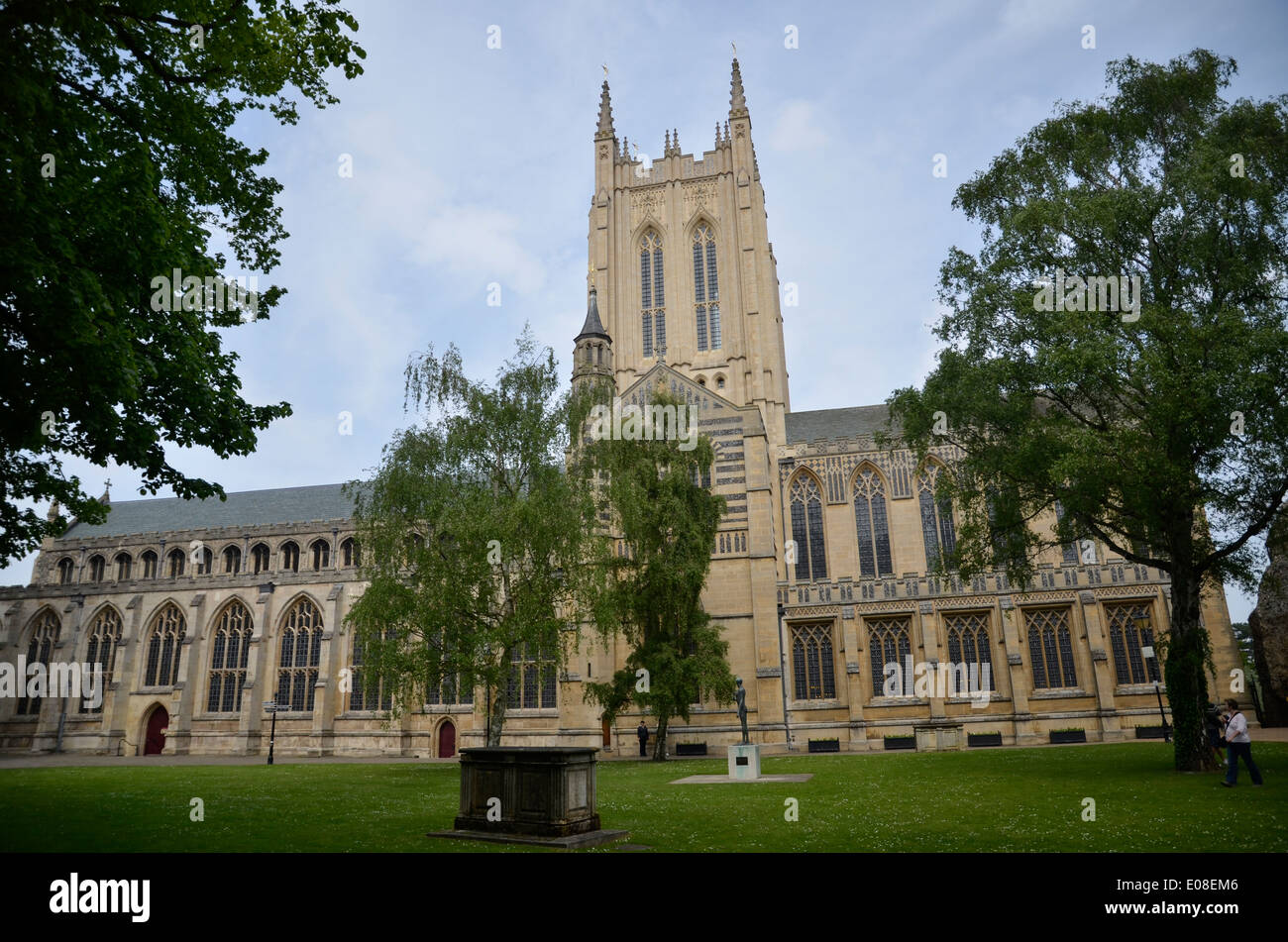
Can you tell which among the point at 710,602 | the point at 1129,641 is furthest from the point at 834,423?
the point at 1129,641

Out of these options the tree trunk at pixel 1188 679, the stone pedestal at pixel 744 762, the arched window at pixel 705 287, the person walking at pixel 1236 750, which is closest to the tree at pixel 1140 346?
the tree trunk at pixel 1188 679

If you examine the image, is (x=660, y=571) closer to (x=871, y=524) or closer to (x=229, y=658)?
(x=871, y=524)

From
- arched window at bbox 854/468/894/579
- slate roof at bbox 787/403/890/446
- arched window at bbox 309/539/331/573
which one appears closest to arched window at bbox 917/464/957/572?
arched window at bbox 854/468/894/579

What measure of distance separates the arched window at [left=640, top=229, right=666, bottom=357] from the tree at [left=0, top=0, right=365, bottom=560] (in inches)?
1552

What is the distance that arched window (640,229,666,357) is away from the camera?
5316 cm

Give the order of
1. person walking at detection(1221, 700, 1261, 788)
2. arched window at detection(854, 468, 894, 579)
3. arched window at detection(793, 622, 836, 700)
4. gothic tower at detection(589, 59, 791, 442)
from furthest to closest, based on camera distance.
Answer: gothic tower at detection(589, 59, 791, 442)
arched window at detection(854, 468, 894, 579)
arched window at detection(793, 622, 836, 700)
person walking at detection(1221, 700, 1261, 788)

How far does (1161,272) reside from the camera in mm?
20188

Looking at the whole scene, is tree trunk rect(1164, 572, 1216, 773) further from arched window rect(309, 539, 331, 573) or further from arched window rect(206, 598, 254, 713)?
arched window rect(206, 598, 254, 713)

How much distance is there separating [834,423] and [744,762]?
31.2 metres

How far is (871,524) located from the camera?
42.8m

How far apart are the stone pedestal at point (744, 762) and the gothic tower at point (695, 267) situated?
30.1 m

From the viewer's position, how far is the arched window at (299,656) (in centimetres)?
4428

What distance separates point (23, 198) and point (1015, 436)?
20039 millimetres
